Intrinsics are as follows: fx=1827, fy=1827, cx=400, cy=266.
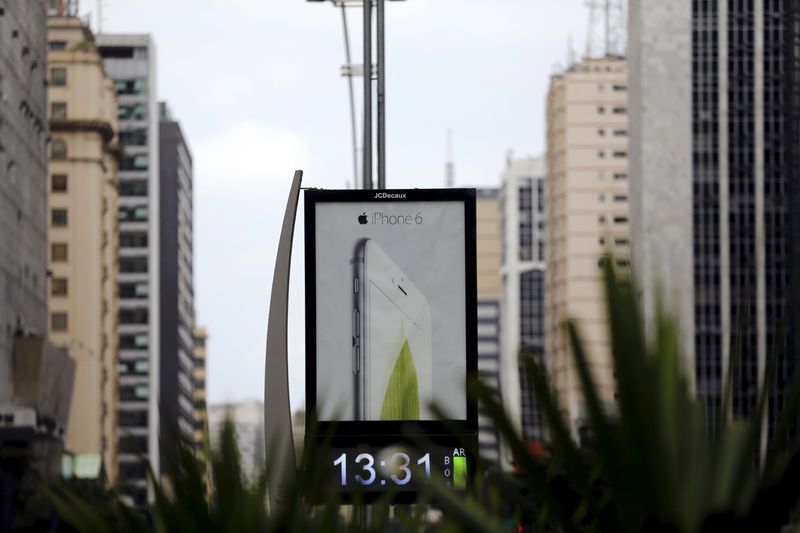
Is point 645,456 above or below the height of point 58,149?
below

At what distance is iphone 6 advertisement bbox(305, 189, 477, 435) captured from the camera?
12.0 m

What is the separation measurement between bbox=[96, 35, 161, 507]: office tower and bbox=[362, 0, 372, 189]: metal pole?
135434mm

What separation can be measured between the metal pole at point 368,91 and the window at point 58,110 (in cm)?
10737

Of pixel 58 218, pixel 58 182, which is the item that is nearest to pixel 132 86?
pixel 58 182

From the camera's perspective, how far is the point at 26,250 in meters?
81.5

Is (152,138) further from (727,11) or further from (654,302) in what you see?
(654,302)

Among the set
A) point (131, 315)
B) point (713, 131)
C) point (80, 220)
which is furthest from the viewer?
point (131, 315)

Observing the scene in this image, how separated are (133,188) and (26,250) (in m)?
81.2

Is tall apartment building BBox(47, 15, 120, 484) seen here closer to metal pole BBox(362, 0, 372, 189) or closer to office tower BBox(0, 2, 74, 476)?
office tower BBox(0, 2, 74, 476)

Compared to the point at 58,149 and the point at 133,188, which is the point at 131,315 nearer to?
the point at 133,188

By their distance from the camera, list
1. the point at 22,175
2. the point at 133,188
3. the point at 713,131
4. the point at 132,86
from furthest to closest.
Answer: the point at 133,188 → the point at 132,86 → the point at 713,131 → the point at 22,175

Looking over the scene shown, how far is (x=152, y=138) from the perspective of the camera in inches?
6334

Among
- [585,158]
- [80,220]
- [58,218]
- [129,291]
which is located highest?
[585,158]

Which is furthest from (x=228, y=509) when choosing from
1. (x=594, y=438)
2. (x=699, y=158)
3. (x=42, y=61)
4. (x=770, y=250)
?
(x=699, y=158)
